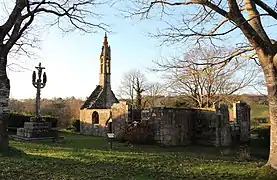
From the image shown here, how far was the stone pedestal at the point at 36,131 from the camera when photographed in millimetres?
19734

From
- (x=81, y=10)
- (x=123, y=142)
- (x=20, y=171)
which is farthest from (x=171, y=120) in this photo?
(x=20, y=171)

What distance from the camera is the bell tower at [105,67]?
36022 millimetres

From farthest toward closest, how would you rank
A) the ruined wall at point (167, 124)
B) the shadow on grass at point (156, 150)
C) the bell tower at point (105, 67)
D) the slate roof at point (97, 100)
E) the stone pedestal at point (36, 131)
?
the bell tower at point (105, 67), the slate roof at point (97, 100), the stone pedestal at point (36, 131), the ruined wall at point (167, 124), the shadow on grass at point (156, 150)

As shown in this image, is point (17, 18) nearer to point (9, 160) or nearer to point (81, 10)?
point (81, 10)

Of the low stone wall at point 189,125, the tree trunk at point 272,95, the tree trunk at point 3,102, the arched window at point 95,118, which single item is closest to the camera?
the tree trunk at point 272,95

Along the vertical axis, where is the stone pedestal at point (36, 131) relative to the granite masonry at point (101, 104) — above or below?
below

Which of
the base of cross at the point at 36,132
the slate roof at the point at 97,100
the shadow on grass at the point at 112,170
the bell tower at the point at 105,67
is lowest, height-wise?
the shadow on grass at the point at 112,170

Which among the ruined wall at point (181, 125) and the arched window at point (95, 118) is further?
the arched window at point (95, 118)

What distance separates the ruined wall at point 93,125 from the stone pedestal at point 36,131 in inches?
291

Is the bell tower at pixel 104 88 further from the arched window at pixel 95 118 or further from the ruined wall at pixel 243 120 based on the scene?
the ruined wall at pixel 243 120

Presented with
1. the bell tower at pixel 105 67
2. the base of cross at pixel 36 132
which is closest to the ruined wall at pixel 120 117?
the base of cross at pixel 36 132

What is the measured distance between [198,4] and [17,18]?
21.3ft

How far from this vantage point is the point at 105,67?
36281 mm

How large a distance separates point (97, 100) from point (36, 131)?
47.5ft
